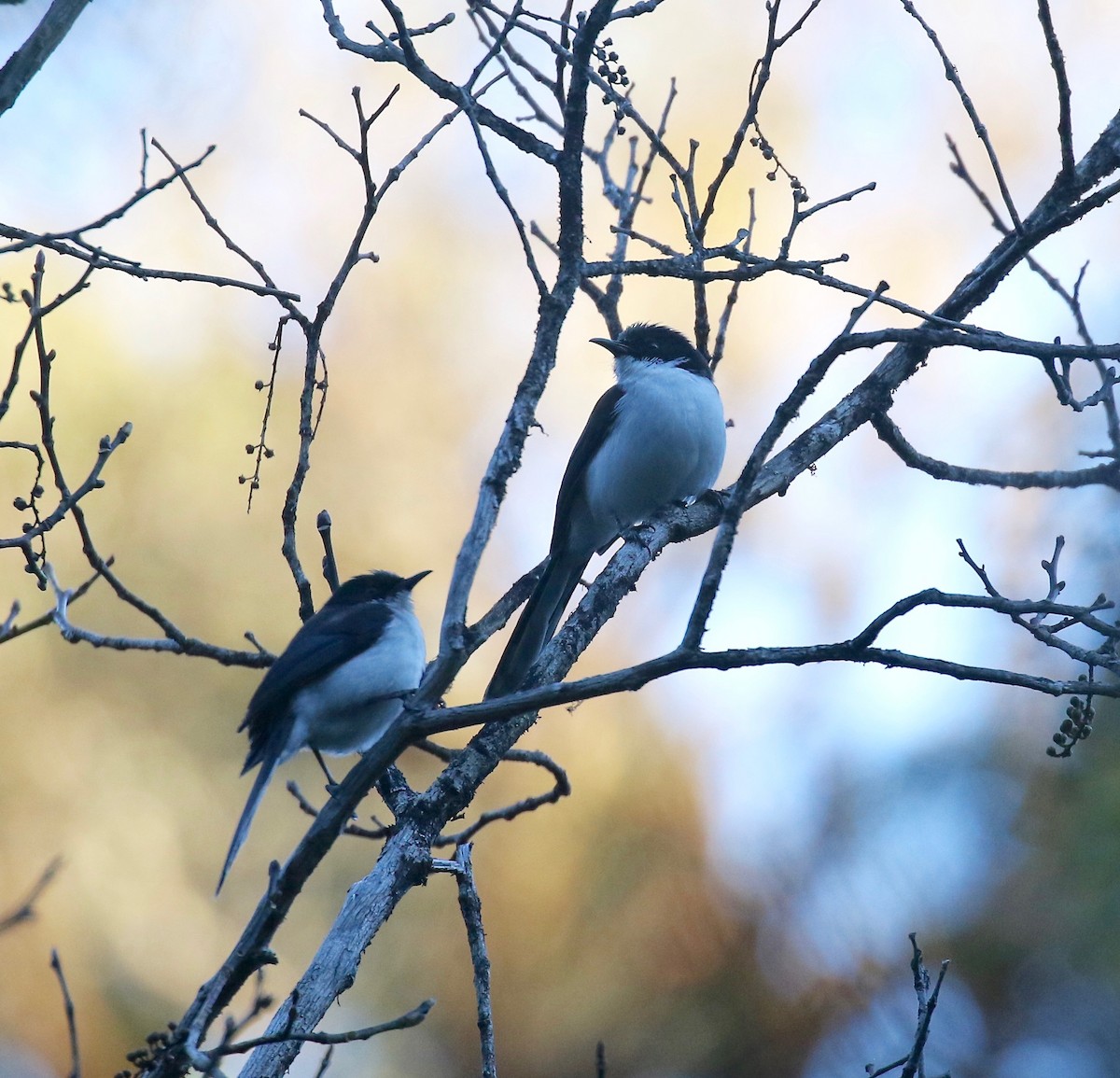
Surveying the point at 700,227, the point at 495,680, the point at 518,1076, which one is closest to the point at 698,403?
the point at 700,227

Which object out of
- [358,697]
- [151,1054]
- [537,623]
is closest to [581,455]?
[537,623]

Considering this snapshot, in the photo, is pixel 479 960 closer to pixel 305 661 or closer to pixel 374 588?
pixel 305 661

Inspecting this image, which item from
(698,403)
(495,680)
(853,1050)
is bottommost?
(853,1050)

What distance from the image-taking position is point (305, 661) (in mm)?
4805

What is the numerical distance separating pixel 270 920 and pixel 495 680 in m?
3.06

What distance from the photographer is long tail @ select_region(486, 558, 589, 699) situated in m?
5.68

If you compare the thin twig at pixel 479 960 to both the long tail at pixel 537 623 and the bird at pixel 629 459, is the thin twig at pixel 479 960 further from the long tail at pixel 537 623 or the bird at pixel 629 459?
the bird at pixel 629 459

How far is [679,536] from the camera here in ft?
19.2

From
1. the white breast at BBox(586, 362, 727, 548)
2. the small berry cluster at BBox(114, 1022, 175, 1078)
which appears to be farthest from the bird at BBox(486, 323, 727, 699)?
the small berry cluster at BBox(114, 1022, 175, 1078)

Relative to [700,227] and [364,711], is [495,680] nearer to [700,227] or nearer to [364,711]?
[364,711]

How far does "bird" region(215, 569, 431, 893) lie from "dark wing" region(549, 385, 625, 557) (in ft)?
5.12

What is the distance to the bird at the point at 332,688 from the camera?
479cm

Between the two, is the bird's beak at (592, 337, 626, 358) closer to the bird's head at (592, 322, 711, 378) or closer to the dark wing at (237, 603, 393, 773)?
the bird's head at (592, 322, 711, 378)

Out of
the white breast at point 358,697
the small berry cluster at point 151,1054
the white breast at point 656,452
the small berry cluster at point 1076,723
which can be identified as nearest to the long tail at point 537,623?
the white breast at point 656,452
